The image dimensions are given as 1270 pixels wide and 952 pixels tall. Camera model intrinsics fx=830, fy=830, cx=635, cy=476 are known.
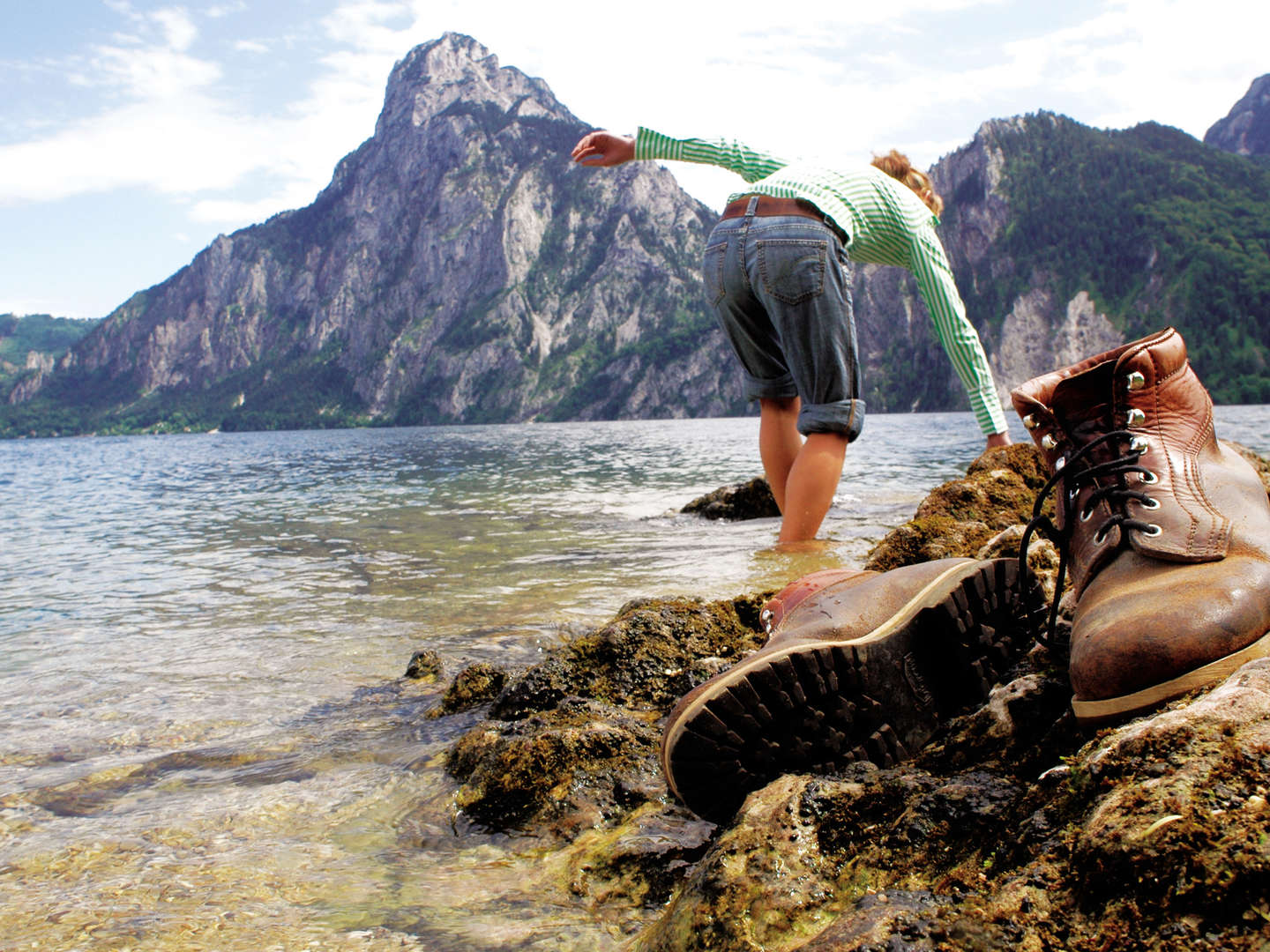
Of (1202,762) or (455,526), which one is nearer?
(1202,762)

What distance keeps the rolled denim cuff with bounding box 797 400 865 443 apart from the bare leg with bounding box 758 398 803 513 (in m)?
0.57

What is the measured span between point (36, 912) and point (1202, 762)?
2.12 meters

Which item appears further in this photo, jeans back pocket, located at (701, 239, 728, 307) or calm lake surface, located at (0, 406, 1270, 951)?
jeans back pocket, located at (701, 239, 728, 307)

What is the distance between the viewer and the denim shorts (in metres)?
3.91

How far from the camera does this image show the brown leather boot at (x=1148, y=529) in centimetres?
135

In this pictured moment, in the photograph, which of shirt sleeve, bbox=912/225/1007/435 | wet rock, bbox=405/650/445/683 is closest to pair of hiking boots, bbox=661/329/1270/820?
wet rock, bbox=405/650/445/683

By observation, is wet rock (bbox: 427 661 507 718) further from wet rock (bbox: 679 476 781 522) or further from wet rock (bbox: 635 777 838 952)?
wet rock (bbox: 679 476 781 522)

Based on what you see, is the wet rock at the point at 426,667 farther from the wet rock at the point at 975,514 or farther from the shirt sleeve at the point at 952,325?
the shirt sleeve at the point at 952,325

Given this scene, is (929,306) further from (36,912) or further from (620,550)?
(36,912)

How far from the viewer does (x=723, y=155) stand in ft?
14.9

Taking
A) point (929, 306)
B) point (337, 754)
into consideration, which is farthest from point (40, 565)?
point (929, 306)

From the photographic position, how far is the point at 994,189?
151250 mm

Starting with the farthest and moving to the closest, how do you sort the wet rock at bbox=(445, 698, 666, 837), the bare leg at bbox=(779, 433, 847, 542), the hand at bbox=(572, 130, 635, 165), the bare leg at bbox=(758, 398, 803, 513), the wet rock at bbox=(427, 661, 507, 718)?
the bare leg at bbox=(758, 398, 803, 513)
the hand at bbox=(572, 130, 635, 165)
the bare leg at bbox=(779, 433, 847, 542)
the wet rock at bbox=(427, 661, 507, 718)
the wet rock at bbox=(445, 698, 666, 837)

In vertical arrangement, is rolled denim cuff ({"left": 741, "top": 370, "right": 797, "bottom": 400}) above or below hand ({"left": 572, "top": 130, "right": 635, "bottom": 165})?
below
